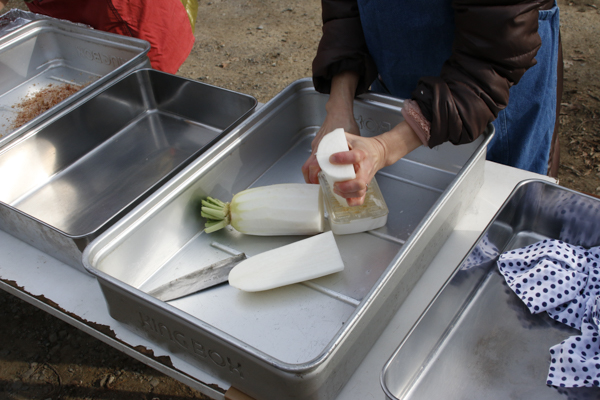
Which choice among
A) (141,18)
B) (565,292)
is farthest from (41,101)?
(565,292)

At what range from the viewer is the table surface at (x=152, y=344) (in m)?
1.00

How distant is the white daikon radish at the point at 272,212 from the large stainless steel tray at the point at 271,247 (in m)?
0.05

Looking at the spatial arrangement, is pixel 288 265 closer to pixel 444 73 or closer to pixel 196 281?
pixel 196 281

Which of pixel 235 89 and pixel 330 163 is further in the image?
pixel 235 89

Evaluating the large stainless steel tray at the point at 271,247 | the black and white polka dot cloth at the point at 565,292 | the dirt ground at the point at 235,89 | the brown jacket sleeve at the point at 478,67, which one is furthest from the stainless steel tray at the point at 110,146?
the dirt ground at the point at 235,89

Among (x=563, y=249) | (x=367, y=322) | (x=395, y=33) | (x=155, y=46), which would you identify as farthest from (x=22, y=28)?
(x=563, y=249)

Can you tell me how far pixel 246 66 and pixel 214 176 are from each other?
3.12 metres

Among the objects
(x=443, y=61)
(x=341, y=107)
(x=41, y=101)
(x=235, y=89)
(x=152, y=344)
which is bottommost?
(x=235, y=89)

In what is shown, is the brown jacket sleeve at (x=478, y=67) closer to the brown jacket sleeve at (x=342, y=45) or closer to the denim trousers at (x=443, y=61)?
the denim trousers at (x=443, y=61)

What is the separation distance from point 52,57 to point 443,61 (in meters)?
1.83

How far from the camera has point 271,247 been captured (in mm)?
1286

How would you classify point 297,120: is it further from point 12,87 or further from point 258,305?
point 12,87

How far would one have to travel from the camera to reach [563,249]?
107cm

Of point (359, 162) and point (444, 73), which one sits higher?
point (444, 73)
